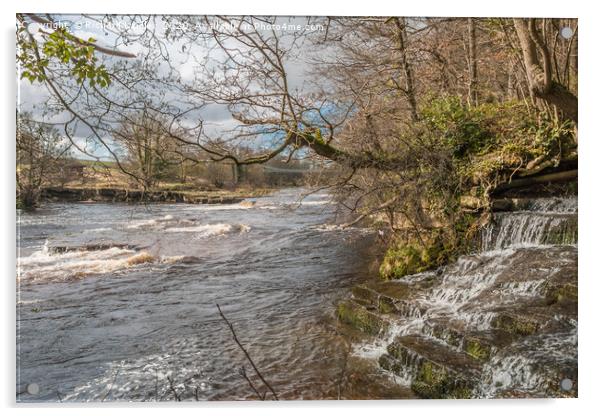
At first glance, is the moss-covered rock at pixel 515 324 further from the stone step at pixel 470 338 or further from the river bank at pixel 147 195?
the river bank at pixel 147 195

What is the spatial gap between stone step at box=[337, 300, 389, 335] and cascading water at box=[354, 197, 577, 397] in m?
0.03

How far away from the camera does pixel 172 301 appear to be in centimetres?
351

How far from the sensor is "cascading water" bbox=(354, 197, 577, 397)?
9.74 feet

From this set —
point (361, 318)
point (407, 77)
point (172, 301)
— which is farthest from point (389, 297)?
point (407, 77)

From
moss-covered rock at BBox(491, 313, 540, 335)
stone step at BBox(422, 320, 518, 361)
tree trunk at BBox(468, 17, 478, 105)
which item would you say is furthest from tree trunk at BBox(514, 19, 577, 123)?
stone step at BBox(422, 320, 518, 361)

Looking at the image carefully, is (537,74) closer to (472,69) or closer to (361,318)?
(472,69)

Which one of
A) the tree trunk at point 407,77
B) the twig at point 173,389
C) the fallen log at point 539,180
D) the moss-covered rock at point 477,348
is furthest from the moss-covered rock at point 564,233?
the twig at point 173,389

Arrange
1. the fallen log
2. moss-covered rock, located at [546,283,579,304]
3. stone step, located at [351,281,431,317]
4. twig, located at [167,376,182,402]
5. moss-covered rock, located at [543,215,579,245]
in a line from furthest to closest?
1. stone step, located at [351,281,431,317]
2. the fallen log
3. moss-covered rock, located at [543,215,579,245]
4. moss-covered rock, located at [546,283,579,304]
5. twig, located at [167,376,182,402]

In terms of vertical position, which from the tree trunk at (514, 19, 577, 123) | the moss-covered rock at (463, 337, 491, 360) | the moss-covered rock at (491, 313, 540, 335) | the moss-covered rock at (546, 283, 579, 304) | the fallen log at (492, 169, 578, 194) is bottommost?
the moss-covered rock at (463, 337, 491, 360)

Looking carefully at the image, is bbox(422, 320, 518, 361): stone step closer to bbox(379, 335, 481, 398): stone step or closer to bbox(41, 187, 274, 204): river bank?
bbox(379, 335, 481, 398): stone step

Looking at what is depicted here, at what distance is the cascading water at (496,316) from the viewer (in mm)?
2969

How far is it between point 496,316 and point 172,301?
248cm

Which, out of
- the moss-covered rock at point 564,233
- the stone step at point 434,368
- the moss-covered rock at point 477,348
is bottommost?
the stone step at point 434,368
